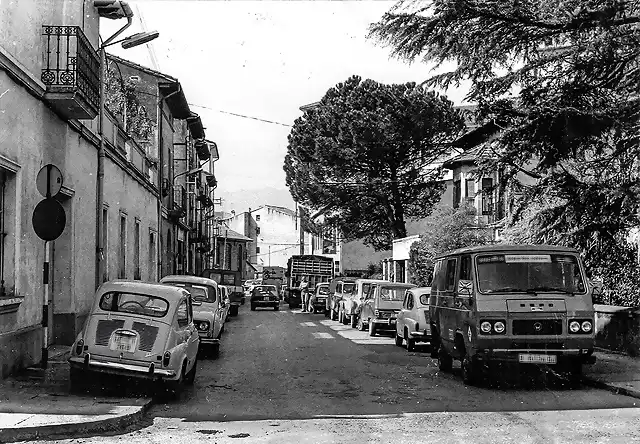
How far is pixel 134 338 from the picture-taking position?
37.4 ft

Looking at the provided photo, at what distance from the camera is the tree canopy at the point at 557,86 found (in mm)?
13539

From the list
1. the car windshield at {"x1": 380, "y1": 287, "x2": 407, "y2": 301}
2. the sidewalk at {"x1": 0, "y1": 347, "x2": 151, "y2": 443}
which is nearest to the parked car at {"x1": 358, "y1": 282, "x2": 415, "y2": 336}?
the car windshield at {"x1": 380, "y1": 287, "x2": 407, "y2": 301}

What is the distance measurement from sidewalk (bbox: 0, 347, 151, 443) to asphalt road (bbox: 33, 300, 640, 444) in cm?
31

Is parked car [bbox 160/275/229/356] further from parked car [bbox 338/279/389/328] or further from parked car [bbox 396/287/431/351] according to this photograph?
parked car [bbox 338/279/389/328]

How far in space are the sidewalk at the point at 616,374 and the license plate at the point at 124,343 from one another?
7.07 meters

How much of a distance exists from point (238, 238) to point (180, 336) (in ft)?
287

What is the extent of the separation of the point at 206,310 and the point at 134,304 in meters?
6.96

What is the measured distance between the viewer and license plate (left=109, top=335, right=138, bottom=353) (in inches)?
444

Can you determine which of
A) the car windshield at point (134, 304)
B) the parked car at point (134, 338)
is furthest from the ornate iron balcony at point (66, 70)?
the car windshield at point (134, 304)

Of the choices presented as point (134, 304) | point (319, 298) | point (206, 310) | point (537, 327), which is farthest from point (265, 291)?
point (134, 304)

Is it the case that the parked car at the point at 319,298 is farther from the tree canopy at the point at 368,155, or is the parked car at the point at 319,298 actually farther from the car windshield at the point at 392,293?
the car windshield at the point at 392,293

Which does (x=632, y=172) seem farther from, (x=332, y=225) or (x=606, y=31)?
(x=332, y=225)

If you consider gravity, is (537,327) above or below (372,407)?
above

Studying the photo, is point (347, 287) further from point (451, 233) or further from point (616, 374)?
point (616, 374)
